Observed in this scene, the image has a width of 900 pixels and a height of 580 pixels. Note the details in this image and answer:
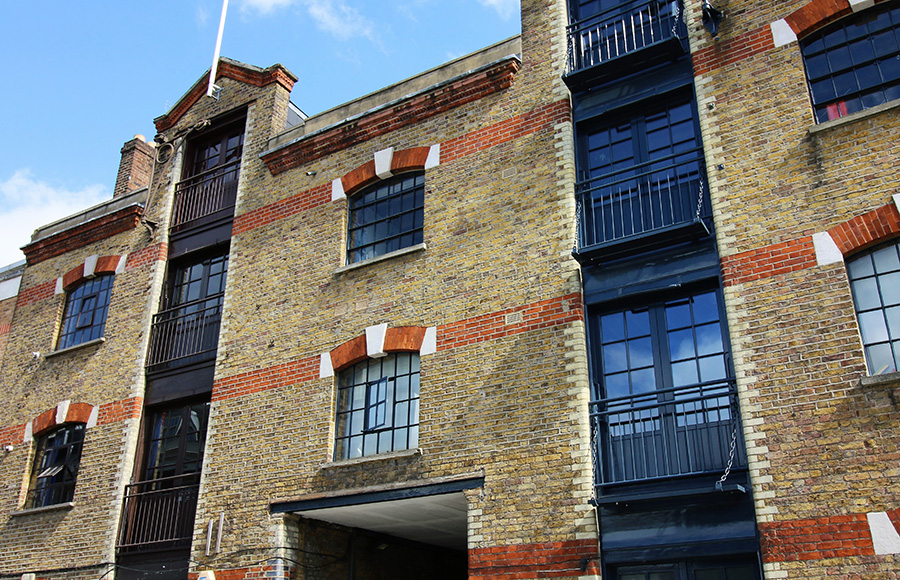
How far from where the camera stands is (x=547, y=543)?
998 cm

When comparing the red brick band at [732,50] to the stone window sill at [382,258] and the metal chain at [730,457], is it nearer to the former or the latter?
the stone window sill at [382,258]

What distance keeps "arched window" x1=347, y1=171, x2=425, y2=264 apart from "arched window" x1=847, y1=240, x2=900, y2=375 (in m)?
6.42

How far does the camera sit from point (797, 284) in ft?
31.5

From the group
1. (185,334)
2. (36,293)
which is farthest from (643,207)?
(36,293)

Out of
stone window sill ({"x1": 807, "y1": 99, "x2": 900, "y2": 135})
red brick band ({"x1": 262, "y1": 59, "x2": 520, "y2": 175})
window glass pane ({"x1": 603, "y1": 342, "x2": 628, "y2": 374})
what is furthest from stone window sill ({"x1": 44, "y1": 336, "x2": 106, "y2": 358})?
stone window sill ({"x1": 807, "y1": 99, "x2": 900, "y2": 135})

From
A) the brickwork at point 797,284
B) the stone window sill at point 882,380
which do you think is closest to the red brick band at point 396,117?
the brickwork at point 797,284

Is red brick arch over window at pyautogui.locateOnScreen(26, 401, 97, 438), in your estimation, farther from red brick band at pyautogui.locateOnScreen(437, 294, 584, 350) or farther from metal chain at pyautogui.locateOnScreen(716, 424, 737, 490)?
metal chain at pyautogui.locateOnScreen(716, 424, 737, 490)

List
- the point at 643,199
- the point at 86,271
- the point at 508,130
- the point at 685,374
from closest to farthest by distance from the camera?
1. the point at 685,374
2. the point at 643,199
3. the point at 508,130
4. the point at 86,271

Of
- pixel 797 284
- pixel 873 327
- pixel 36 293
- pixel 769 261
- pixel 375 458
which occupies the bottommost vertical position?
pixel 375 458

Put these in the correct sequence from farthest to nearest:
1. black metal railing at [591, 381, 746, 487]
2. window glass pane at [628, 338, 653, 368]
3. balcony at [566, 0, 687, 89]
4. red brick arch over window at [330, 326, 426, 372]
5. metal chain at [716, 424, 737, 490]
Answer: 1. red brick arch over window at [330, 326, 426, 372]
2. balcony at [566, 0, 687, 89]
3. window glass pane at [628, 338, 653, 368]
4. black metal railing at [591, 381, 746, 487]
5. metal chain at [716, 424, 737, 490]

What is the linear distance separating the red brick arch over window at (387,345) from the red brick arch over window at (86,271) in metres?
6.63

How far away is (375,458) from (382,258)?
3.18m

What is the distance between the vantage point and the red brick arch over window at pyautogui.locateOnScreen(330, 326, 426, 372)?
39.8 feet

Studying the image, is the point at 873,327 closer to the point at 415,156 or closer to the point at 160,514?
the point at 415,156
